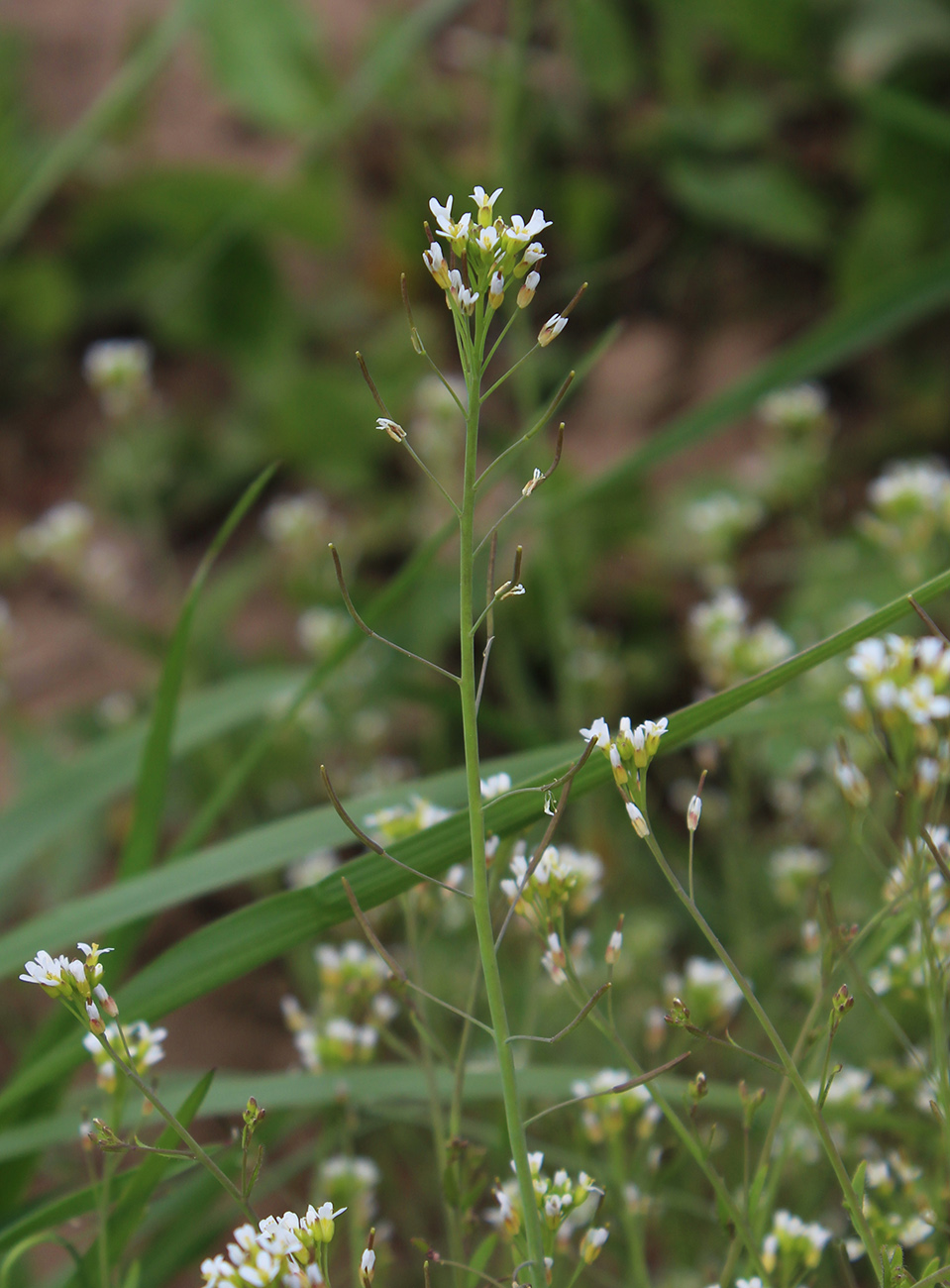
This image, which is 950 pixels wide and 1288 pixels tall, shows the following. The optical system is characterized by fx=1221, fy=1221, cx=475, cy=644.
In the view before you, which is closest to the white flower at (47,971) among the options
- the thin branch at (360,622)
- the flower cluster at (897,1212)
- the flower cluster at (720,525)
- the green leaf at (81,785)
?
the thin branch at (360,622)

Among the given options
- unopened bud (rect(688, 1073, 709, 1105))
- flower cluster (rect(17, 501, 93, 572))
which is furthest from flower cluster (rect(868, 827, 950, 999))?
flower cluster (rect(17, 501, 93, 572))

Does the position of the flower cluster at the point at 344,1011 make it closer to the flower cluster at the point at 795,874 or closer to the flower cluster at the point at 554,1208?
the flower cluster at the point at 554,1208

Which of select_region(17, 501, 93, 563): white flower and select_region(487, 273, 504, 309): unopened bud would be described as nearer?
select_region(487, 273, 504, 309): unopened bud

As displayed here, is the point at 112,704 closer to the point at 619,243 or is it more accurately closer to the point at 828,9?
the point at 619,243

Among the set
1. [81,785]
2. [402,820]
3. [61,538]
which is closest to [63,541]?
[61,538]

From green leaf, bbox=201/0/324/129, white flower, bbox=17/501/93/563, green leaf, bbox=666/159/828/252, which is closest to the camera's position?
white flower, bbox=17/501/93/563

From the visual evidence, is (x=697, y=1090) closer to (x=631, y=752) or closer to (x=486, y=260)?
(x=631, y=752)

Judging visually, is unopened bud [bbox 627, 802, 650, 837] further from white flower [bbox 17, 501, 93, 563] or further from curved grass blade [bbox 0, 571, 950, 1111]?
white flower [bbox 17, 501, 93, 563]
